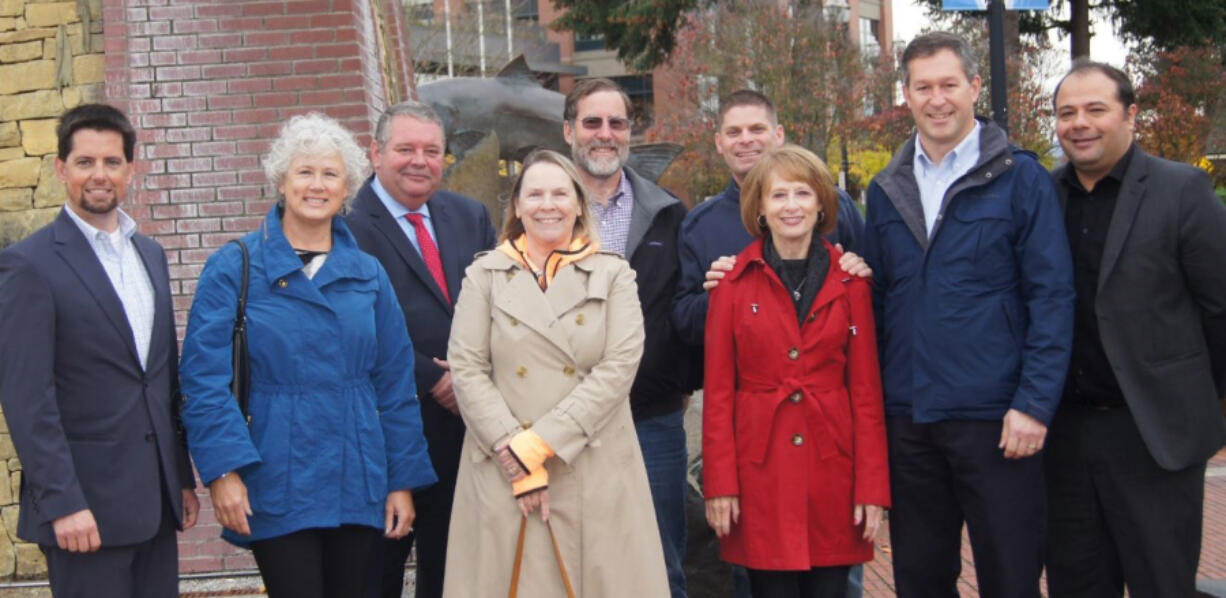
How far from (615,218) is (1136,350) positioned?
1981 mm

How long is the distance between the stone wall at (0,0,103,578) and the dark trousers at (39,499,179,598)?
2907mm

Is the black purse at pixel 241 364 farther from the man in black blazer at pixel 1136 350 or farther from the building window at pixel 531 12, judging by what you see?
the building window at pixel 531 12

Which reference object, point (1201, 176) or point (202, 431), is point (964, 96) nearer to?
point (1201, 176)

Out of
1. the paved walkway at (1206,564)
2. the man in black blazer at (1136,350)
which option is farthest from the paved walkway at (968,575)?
the man in black blazer at (1136,350)

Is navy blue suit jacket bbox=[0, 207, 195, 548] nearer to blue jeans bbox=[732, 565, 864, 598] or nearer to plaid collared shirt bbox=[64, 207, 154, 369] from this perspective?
plaid collared shirt bbox=[64, 207, 154, 369]

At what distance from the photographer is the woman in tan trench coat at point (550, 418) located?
347 cm

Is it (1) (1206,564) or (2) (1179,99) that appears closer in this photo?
(1) (1206,564)

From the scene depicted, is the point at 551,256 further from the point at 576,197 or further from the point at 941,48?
the point at 941,48

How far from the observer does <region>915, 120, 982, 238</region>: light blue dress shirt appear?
3807 mm

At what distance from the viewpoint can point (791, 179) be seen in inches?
151

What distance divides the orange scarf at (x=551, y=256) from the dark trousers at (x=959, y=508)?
4.11 ft

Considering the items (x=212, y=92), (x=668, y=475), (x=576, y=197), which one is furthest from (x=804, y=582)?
(x=212, y=92)

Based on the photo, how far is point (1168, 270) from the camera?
3705 millimetres

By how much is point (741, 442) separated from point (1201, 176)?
5.94 ft
